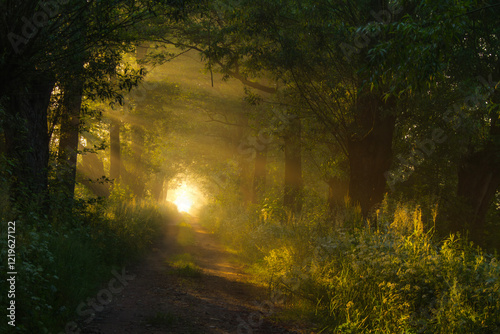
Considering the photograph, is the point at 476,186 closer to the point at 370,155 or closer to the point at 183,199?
the point at 370,155

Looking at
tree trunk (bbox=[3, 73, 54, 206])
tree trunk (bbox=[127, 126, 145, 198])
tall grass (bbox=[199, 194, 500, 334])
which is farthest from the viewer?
tree trunk (bbox=[127, 126, 145, 198])

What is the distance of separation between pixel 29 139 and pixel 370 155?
9000 millimetres

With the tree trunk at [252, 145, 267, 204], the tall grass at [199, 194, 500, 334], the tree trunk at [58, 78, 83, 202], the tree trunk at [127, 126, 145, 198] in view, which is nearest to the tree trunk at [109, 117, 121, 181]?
the tree trunk at [127, 126, 145, 198]

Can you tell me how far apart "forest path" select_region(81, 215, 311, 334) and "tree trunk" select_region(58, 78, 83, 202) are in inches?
117

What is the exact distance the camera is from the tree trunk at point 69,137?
10.2 meters

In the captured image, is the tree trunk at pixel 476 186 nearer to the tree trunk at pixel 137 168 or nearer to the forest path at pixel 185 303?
the forest path at pixel 185 303

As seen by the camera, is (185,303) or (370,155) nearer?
(185,303)

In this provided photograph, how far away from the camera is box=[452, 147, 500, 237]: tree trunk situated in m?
15.5

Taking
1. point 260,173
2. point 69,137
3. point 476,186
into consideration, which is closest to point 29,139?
point 69,137

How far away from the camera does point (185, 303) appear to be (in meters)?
7.55

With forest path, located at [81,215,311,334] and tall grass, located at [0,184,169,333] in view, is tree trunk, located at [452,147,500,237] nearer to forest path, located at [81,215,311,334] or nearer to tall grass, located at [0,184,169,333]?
forest path, located at [81,215,311,334]

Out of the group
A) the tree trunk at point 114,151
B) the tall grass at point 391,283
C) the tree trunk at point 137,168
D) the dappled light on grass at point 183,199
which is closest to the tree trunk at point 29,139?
the tall grass at point 391,283

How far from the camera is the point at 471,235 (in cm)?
1563

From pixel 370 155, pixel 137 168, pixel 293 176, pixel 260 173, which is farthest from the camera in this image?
pixel 137 168
